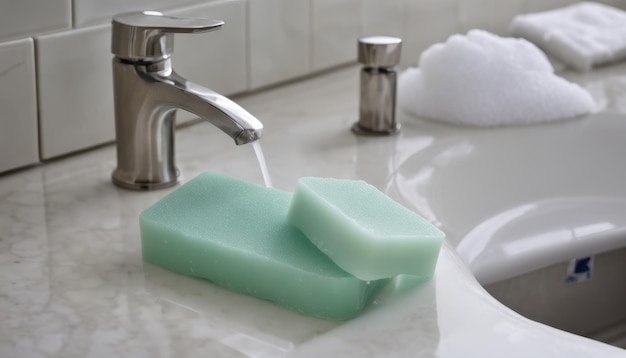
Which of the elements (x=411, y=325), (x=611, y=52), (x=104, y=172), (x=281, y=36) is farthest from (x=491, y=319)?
(x=611, y=52)

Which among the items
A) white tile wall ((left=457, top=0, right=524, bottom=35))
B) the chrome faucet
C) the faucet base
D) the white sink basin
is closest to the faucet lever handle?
the chrome faucet

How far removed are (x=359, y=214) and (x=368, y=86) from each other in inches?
14.1

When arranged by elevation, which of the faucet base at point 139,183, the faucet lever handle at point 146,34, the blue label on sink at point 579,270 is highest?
the faucet lever handle at point 146,34

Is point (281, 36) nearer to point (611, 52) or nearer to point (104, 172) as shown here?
point (104, 172)

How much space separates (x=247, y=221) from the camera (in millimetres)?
765

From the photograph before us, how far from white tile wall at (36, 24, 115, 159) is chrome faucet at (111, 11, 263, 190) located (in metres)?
0.08

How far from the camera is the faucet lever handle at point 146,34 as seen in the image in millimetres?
848

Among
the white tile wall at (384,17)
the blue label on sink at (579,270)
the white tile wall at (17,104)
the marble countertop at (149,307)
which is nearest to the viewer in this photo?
the marble countertop at (149,307)

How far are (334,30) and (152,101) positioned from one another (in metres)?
0.43

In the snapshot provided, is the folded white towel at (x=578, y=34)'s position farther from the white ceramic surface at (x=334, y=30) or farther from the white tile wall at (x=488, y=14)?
the white ceramic surface at (x=334, y=30)

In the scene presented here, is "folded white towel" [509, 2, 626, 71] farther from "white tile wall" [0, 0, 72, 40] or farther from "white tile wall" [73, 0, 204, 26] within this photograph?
"white tile wall" [0, 0, 72, 40]

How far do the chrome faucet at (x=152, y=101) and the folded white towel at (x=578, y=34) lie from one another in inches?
24.7

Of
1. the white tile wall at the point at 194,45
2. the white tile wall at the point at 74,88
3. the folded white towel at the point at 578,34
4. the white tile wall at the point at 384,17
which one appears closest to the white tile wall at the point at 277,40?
the white tile wall at the point at 194,45

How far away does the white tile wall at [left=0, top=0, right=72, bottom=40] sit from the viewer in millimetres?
886
